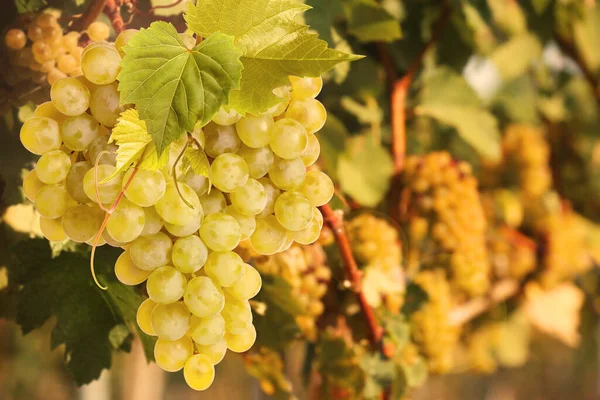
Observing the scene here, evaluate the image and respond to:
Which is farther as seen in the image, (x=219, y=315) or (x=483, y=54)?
(x=483, y=54)

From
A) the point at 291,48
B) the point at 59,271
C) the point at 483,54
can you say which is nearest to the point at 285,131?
the point at 291,48

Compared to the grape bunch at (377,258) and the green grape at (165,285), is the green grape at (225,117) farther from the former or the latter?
the grape bunch at (377,258)

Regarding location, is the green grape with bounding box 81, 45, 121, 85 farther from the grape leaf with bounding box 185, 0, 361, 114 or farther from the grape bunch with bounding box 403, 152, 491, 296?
the grape bunch with bounding box 403, 152, 491, 296

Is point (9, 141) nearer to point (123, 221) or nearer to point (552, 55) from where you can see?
point (123, 221)

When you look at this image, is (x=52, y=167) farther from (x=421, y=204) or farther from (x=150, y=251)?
(x=421, y=204)

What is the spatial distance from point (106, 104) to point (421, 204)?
16.5 inches

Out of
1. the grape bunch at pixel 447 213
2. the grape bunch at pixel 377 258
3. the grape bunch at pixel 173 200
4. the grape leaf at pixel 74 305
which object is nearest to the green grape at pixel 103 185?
the grape bunch at pixel 173 200

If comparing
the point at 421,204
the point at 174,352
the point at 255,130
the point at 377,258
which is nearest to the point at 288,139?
the point at 255,130

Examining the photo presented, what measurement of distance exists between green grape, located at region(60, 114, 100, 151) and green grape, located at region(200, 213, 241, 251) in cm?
7

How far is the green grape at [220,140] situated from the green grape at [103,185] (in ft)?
0.15

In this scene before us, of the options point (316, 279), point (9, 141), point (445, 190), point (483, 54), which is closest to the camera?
point (9, 141)

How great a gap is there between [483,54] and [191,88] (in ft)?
2.41

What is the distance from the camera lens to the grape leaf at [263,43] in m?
0.26

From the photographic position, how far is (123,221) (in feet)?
0.80
